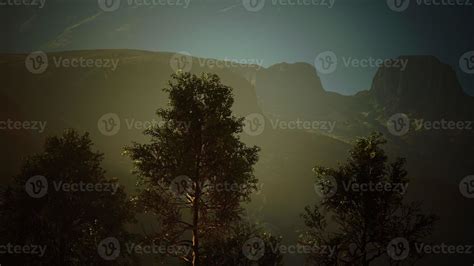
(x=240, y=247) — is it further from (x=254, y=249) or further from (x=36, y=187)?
(x=36, y=187)

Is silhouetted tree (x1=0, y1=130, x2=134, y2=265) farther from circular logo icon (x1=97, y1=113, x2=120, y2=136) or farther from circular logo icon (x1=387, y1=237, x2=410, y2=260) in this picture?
circular logo icon (x1=97, y1=113, x2=120, y2=136)

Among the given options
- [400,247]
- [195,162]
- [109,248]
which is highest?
[195,162]

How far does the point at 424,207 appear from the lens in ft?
618

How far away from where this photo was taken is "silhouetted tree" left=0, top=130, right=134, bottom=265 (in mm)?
20344

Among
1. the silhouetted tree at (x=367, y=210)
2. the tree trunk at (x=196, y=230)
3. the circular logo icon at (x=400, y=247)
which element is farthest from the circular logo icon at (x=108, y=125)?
the circular logo icon at (x=400, y=247)

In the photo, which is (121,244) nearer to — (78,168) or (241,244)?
(78,168)

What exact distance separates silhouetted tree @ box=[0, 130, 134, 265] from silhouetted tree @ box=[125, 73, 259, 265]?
418cm

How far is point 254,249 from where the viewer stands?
87.2ft

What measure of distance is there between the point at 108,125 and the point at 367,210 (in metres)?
153

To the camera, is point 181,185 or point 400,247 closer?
point 181,185

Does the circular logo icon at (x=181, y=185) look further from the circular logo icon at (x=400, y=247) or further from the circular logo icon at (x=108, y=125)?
the circular logo icon at (x=108, y=125)

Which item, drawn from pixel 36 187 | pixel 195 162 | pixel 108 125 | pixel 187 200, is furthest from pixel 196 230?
pixel 108 125

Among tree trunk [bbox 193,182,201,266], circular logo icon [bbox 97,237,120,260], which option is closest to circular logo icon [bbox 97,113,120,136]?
circular logo icon [bbox 97,237,120,260]

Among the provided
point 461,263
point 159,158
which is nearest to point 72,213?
point 159,158
